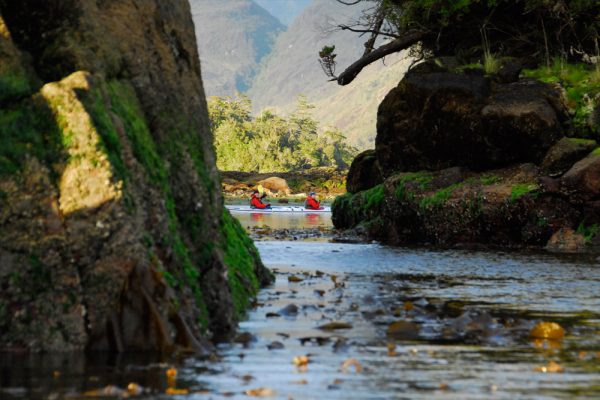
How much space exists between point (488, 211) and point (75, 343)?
19.0m

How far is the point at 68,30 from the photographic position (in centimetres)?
1024

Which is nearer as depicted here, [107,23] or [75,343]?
[75,343]

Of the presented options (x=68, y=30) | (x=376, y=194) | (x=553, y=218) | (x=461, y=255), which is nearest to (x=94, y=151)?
(x=68, y=30)

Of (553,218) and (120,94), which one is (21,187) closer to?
(120,94)

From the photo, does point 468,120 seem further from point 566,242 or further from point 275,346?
point 275,346

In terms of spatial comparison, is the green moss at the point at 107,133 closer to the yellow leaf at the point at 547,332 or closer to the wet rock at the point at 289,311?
the wet rock at the point at 289,311

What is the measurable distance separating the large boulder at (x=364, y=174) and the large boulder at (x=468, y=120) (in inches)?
164

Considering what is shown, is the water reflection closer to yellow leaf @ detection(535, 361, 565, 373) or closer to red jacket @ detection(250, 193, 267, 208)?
red jacket @ detection(250, 193, 267, 208)

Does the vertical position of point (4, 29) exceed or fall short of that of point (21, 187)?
it exceeds it

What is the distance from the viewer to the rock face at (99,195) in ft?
27.6

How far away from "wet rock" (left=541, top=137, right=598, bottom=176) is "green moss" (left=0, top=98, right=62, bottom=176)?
18462mm

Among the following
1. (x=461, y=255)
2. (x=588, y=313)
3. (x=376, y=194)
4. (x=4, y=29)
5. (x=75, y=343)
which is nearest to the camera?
(x=75, y=343)

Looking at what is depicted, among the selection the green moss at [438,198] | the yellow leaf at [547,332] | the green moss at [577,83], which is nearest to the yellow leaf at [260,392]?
the yellow leaf at [547,332]

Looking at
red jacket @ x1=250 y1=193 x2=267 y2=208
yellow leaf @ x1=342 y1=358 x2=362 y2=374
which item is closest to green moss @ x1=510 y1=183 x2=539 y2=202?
yellow leaf @ x1=342 y1=358 x2=362 y2=374
